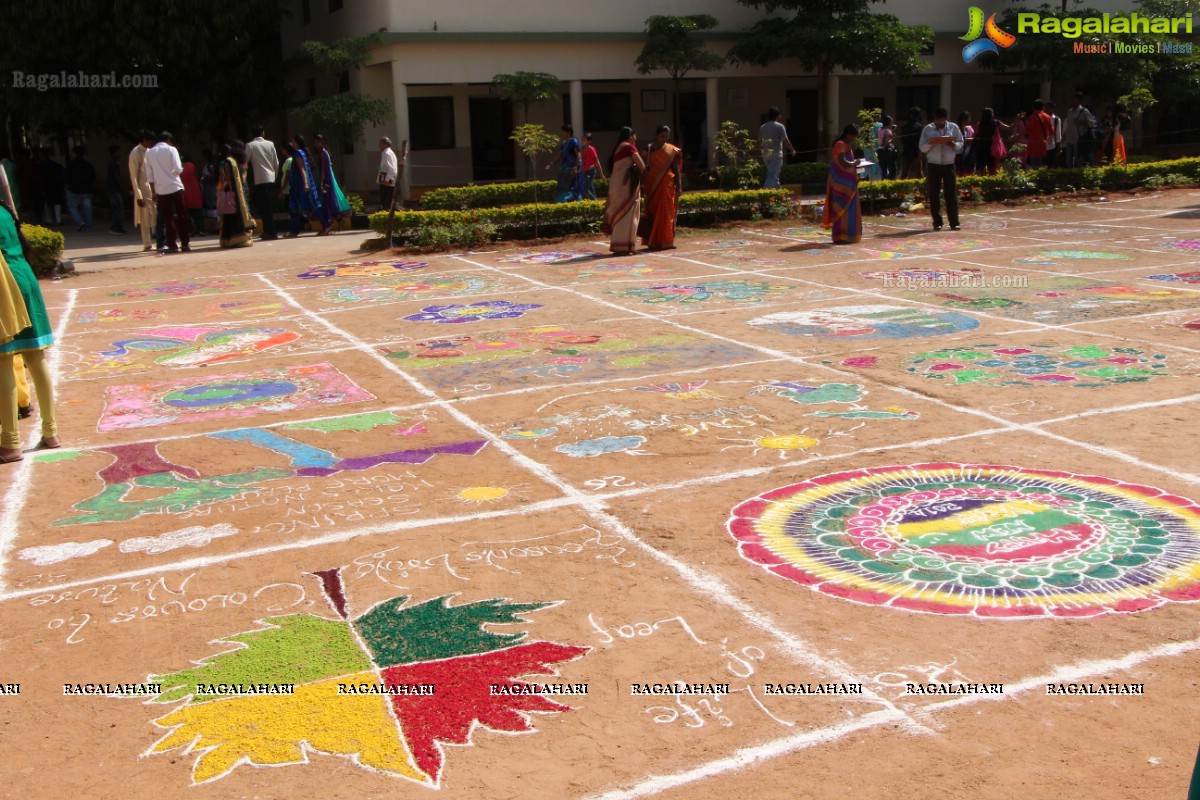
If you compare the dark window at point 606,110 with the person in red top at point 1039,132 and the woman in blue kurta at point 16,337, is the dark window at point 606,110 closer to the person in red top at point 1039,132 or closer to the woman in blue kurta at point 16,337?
the person in red top at point 1039,132

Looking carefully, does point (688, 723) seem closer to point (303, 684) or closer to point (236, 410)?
point (303, 684)

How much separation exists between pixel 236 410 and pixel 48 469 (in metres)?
1.37

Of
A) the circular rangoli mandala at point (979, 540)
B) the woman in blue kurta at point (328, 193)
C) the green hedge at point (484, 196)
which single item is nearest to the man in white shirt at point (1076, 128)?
the green hedge at point (484, 196)

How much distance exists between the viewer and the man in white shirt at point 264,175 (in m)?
17.4

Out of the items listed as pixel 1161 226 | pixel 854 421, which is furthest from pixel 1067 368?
pixel 1161 226

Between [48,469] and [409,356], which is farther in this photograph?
[409,356]

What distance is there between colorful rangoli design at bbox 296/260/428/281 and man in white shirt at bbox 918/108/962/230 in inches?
271

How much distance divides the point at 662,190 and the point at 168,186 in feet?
22.9

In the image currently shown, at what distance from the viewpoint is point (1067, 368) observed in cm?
743

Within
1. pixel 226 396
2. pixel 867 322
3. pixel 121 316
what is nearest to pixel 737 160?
pixel 867 322

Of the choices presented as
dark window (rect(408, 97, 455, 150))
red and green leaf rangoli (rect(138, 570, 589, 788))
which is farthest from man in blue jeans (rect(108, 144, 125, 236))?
red and green leaf rangoli (rect(138, 570, 589, 788))

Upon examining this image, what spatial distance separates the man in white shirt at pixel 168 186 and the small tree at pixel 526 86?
785 centimetres

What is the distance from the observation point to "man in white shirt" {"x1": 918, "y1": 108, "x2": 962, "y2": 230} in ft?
48.7

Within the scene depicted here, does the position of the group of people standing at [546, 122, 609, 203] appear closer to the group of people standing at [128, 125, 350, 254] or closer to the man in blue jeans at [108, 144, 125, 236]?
the group of people standing at [128, 125, 350, 254]
